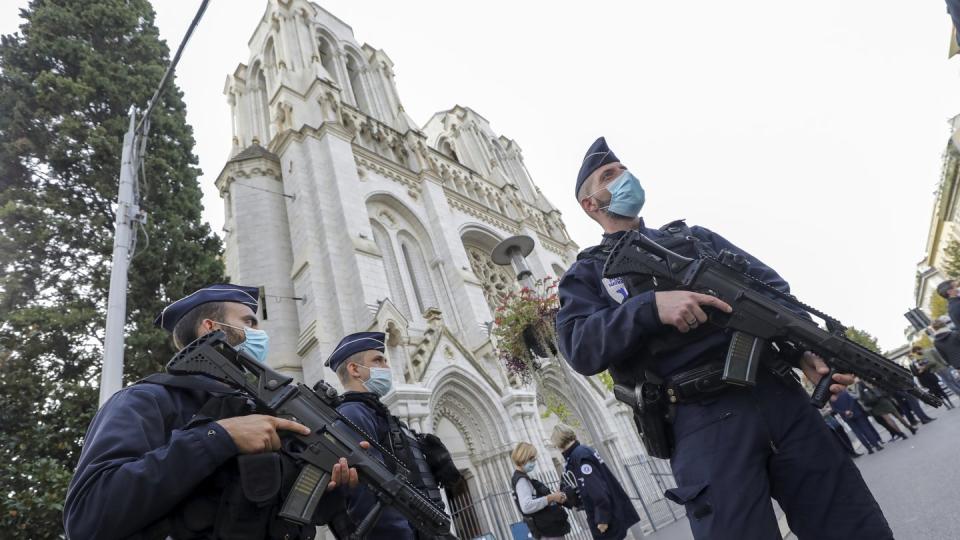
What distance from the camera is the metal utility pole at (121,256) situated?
4.59 metres

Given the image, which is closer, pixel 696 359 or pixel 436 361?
pixel 696 359

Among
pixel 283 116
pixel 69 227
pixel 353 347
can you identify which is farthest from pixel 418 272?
pixel 353 347

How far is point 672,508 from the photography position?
11180 mm

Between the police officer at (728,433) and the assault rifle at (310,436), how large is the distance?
1104mm

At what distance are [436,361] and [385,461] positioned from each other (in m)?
9.14

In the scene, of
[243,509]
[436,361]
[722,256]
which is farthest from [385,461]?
[436,361]

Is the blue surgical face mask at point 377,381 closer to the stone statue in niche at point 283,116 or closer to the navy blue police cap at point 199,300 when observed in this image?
the navy blue police cap at point 199,300

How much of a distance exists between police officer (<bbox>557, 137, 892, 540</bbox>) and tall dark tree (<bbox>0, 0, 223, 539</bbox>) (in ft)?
23.6

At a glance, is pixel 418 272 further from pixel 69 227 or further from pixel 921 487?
pixel 921 487

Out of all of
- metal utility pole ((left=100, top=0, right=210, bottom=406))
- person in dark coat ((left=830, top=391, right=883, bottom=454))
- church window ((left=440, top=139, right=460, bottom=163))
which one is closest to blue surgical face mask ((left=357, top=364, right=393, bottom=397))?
metal utility pole ((left=100, top=0, right=210, bottom=406))

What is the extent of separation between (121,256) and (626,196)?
574cm

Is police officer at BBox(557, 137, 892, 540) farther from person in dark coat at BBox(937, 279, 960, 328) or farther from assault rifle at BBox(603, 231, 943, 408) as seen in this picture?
person in dark coat at BBox(937, 279, 960, 328)

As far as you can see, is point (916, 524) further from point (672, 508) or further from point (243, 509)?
point (672, 508)

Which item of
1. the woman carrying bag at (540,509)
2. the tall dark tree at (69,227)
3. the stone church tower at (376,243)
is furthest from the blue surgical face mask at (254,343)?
the stone church tower at (376,243)
